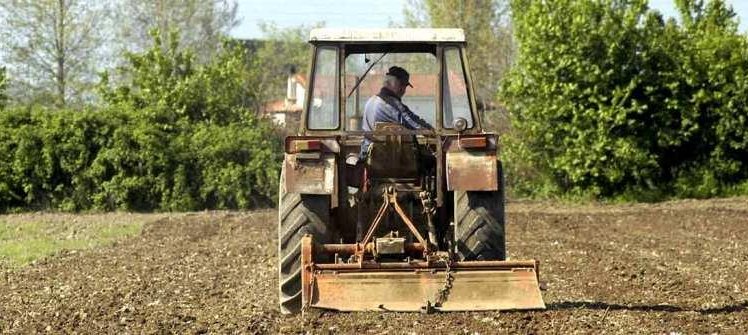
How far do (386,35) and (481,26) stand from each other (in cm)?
3789

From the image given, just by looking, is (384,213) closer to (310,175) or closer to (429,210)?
(429,210)

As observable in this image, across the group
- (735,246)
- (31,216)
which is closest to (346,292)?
(735,246)

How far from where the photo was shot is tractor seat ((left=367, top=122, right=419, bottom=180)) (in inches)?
377

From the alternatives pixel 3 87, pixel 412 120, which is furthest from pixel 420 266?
pixel 3 87

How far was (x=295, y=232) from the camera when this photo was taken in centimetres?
945

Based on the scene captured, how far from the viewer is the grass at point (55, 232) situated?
16875 millimetres

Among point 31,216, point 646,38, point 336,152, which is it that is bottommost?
point 31,216

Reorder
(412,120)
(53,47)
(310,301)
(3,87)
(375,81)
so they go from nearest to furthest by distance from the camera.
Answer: (310,301) → (412,120) → (375,81) → (3,87) → (53,47)

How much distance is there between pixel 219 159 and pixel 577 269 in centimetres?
1504

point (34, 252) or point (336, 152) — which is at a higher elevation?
point (336, 152)

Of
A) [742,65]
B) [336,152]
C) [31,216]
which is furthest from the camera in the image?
[742,65]

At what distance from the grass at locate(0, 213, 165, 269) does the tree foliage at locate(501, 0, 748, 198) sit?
9.19 m

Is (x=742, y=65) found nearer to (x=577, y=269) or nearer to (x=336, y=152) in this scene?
(x=577, y=269)

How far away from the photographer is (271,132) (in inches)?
1141
